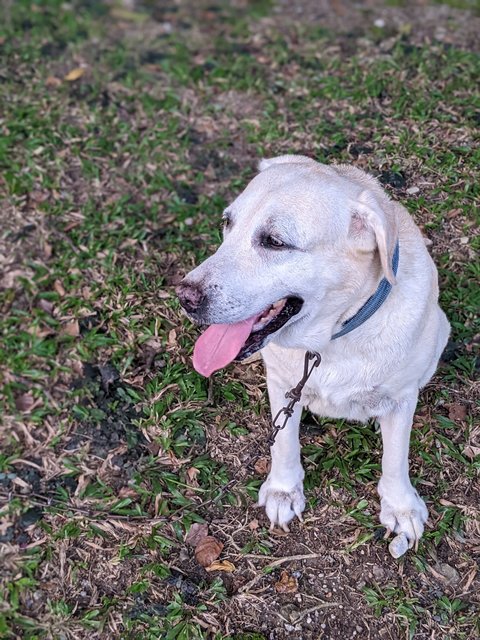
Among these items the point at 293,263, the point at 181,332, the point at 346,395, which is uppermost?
the point at 293,263

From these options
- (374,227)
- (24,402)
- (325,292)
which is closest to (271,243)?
(325,292)

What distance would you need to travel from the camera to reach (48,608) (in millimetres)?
3564

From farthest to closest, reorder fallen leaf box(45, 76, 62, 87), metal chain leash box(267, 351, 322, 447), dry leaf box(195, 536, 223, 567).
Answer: fallen leaf box(45, 76, 62, 87)
dry leaf box(195, 536, 223, 567)
metal chain leash box(267, 351, 322, 447)

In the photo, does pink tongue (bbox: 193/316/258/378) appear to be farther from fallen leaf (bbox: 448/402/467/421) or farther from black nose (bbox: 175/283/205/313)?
fallen leaf (bbox: 448/402/467/421)

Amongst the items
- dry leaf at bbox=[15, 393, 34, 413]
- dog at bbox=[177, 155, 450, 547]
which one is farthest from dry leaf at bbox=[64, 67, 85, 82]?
dog at bbox=[177, 155, 450, 547]

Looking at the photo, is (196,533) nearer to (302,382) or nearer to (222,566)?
(222,566)

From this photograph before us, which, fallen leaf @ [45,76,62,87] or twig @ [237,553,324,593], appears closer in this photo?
twig @ [237,553,324,593]

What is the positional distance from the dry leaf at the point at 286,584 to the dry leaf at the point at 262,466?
56cm

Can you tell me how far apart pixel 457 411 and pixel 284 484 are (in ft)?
3.45

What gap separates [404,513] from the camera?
3.44m

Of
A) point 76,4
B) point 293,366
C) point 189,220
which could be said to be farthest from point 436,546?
point 76,4

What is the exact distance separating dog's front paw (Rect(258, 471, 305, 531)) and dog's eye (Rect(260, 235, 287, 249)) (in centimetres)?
138

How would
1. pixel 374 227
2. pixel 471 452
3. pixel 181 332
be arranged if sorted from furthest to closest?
1. pixel 181 332
2. pixel 471 452
3. pixel 374 227

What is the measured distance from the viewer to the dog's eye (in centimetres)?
274
